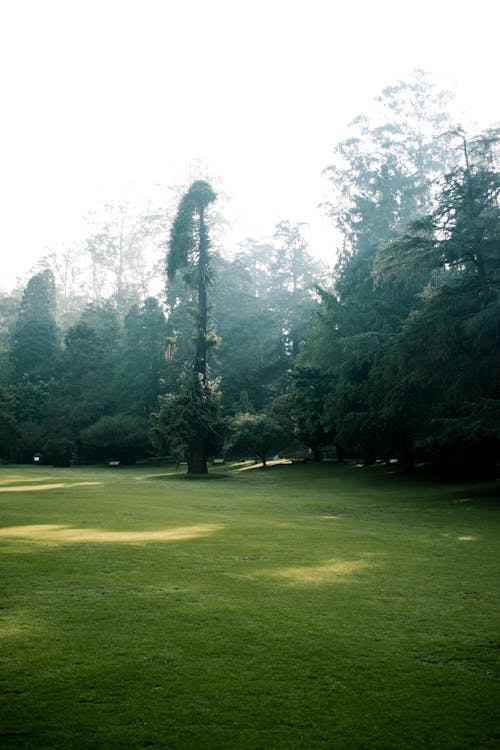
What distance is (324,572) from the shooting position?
8305 mm

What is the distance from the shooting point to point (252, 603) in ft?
21.3

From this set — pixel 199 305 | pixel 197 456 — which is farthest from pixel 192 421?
pixel 199 305

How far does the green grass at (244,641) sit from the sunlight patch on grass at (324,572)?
3 cm

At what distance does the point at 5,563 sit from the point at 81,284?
88.5 metres

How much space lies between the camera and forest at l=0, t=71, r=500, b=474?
25.2 m

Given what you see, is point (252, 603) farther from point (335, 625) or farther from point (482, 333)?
point (482, 333)

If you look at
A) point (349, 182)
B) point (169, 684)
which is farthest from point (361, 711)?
point (349, 182)

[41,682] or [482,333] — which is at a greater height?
[482,333]

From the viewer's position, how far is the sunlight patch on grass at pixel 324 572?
7809mm

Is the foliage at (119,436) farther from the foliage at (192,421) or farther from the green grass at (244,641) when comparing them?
the green grass at (244,641)

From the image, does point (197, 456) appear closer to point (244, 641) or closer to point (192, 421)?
point (192, 421)

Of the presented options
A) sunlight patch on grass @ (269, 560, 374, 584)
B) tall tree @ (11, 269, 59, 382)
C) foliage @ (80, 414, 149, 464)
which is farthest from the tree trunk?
tall tree @ (11, 269, 59, 382)

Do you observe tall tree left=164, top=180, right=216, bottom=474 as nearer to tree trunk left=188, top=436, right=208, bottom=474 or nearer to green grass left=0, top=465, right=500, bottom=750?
tree trunk left=188, top=436, right=208, bottom=474

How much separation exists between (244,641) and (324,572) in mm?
3207
